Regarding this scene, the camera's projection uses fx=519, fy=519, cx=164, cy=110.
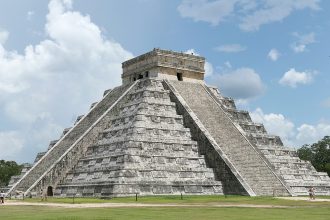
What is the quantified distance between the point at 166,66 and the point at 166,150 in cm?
1074

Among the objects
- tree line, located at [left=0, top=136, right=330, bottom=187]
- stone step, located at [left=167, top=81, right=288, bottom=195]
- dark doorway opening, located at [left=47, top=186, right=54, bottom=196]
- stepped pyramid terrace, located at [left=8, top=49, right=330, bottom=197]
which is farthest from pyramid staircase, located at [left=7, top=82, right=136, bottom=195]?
tree line, located at [left=0, top=136, right=330, bottom=187]

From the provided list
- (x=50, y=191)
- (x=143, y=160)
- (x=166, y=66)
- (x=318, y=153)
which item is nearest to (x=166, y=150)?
(x=143, y=160)

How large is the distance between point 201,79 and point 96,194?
17627mm

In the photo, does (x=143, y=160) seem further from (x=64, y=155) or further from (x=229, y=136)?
(x=229, y=136)

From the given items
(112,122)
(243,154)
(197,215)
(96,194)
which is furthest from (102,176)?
(197,215)

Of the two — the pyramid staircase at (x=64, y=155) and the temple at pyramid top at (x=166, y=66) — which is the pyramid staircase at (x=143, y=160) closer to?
the pyramid staircase at (x=64, y=155)

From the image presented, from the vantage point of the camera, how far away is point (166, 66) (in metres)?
43.7

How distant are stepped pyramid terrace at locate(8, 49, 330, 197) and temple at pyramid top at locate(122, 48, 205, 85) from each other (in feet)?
0.29

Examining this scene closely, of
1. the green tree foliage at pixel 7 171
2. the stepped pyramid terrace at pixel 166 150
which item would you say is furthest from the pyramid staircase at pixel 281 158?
the green tree foliage at pixel 7 171

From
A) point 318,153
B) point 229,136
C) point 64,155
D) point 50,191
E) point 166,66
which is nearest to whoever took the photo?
point 50,191

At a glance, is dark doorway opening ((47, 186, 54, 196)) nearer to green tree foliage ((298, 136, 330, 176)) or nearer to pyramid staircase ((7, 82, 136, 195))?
pyramid staircase ((7, 82, 136, 195))

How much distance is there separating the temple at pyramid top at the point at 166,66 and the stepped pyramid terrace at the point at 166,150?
0.09 meters

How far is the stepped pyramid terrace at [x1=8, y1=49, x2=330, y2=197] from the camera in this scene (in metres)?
33.1

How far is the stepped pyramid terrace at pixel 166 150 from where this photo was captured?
109ft
